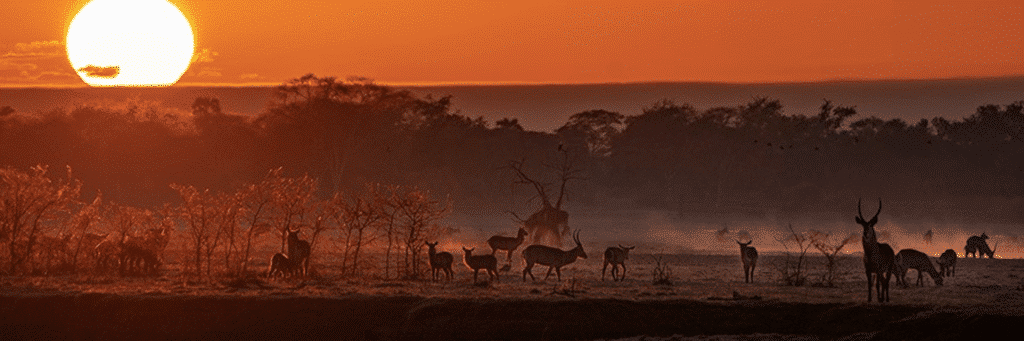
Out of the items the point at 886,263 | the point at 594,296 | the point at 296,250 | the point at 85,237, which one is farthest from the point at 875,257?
the point at 85,237

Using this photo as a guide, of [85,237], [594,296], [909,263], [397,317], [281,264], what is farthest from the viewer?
[85,237]

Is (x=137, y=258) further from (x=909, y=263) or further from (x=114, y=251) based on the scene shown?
(x=909, y=263)

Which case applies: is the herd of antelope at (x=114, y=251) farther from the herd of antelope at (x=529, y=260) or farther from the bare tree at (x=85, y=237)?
the herd of antelope at (x=529, y=260)

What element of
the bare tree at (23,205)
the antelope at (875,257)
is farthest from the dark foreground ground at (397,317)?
the bare tree at (23,205)

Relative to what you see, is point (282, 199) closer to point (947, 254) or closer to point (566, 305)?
point (566, 305)

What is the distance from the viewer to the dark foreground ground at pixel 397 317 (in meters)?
22.9

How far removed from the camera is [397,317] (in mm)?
23406

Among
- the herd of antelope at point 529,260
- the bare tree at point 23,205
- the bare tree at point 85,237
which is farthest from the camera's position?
the bare tree at point 85,237

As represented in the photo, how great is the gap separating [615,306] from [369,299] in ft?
15.6

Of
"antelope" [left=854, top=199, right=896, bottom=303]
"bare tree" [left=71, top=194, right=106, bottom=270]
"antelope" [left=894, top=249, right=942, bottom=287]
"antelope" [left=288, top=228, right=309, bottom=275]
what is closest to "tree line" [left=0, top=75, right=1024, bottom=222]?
"bare tree" [left=71, top=194, right=106, bottom=270]

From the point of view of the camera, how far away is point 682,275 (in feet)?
101

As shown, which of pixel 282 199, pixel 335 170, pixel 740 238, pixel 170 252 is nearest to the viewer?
pixel 282 199

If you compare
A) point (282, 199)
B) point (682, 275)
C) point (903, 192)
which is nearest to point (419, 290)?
point (282, 199)

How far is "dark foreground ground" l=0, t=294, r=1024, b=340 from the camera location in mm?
22938
